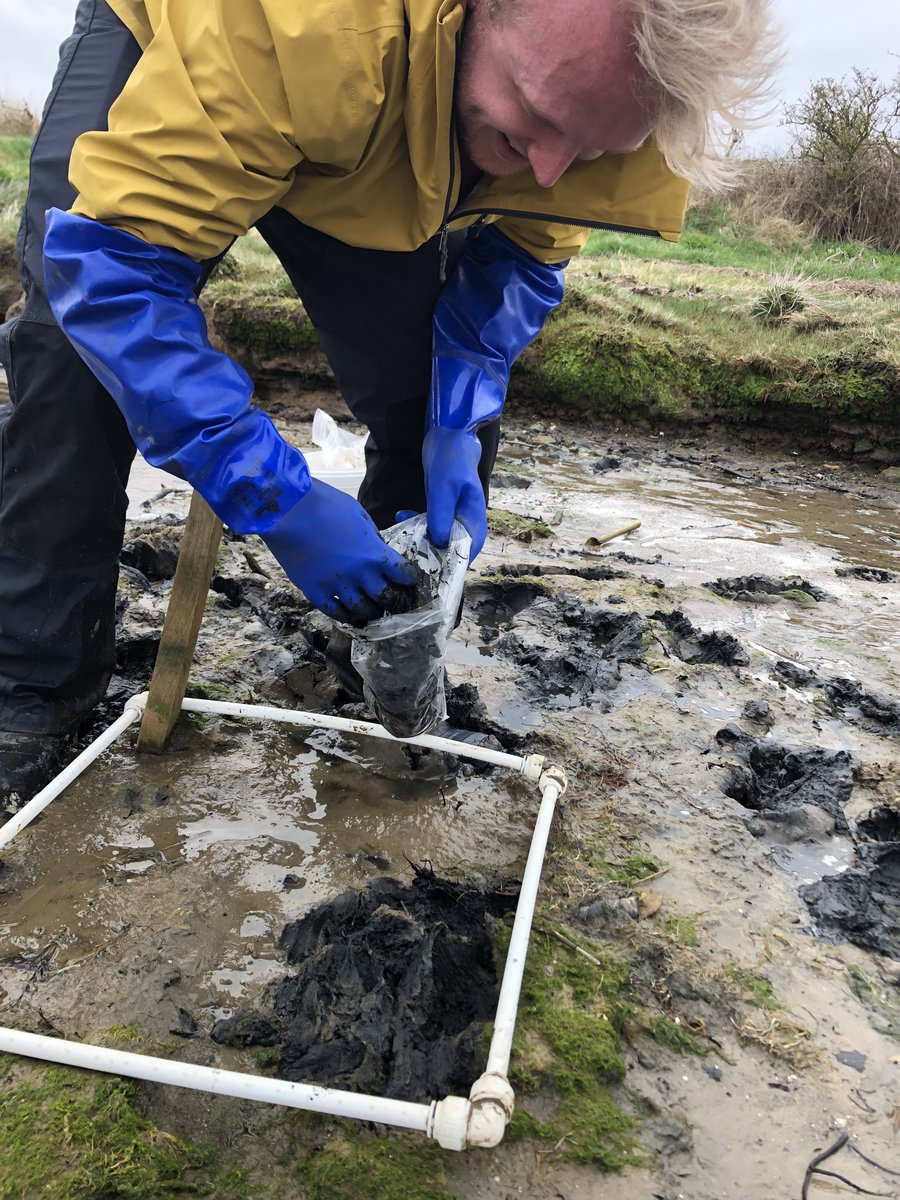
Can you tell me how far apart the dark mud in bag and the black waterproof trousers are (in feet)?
1.92

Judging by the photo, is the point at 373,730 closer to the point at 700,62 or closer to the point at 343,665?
the point at 343,665

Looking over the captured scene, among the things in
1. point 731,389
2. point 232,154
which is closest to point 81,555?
point 232,154

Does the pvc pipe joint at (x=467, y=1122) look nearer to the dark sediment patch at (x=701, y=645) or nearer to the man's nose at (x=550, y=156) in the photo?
the man's nose at (x=550, y=156)

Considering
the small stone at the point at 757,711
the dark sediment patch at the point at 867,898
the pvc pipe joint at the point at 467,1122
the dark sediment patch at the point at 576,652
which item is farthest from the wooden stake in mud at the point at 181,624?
the small stone at the point at 757,711

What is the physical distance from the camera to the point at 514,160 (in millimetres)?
1749

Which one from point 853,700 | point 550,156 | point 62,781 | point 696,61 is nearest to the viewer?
point 696,61

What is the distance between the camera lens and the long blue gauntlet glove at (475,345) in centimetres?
215

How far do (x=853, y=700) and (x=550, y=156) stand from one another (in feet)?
6.68

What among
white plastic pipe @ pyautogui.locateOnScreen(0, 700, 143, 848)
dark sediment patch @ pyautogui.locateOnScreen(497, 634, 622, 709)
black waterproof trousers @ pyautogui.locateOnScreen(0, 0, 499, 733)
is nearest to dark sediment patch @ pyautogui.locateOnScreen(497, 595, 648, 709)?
dark sediment patch @ pyautogui.locateOnScreen(497, 634, 622, 709)

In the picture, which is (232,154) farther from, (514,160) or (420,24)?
(514,160)

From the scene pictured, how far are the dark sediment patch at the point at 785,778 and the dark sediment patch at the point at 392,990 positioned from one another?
0.80m

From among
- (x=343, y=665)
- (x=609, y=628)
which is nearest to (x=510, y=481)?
(x=609, y=628)

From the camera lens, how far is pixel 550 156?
62.1 inches

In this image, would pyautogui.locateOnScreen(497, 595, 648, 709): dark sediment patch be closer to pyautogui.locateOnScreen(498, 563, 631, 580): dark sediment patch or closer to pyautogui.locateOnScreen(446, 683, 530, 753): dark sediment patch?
pyautogui.locateOnScreen(446, 683, 530, 753): dark sediment patch
